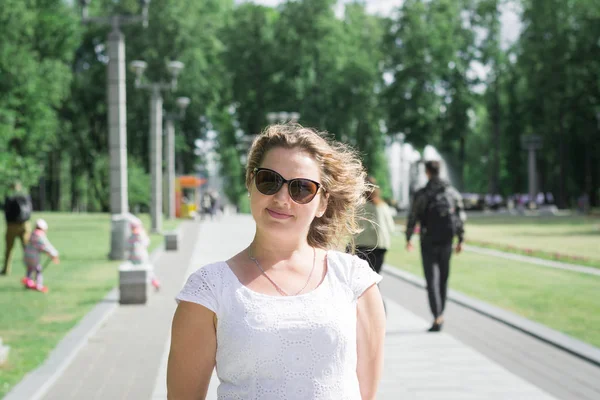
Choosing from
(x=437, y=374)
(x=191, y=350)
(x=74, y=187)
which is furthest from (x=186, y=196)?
(x=191, y=350)

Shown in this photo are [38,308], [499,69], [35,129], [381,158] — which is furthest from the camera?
[381,158]

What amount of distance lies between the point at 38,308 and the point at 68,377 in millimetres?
4930

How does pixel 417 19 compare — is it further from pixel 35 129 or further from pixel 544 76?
pixel 35 129

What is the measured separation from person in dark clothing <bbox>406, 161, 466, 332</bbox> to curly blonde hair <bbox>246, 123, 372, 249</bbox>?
22.3 feet

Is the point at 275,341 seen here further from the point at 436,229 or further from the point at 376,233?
the point at 436,229

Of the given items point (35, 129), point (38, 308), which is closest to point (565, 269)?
point (38, 308)

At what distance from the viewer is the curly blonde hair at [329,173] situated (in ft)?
9.00

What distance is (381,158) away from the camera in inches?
2793

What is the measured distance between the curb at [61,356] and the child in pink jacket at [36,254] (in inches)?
83.9

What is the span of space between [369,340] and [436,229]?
722 centimetres

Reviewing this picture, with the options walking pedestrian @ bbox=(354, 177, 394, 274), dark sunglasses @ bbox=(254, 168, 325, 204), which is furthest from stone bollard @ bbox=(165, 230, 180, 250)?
dark sunglasses @ bbox=(254, 168, 325, 204)

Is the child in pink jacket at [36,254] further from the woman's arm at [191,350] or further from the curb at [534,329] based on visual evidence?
the woman's arm at [191,350]

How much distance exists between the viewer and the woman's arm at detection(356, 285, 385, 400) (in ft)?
8.84

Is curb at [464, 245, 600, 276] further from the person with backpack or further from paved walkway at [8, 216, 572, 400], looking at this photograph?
A: the person with backpack
